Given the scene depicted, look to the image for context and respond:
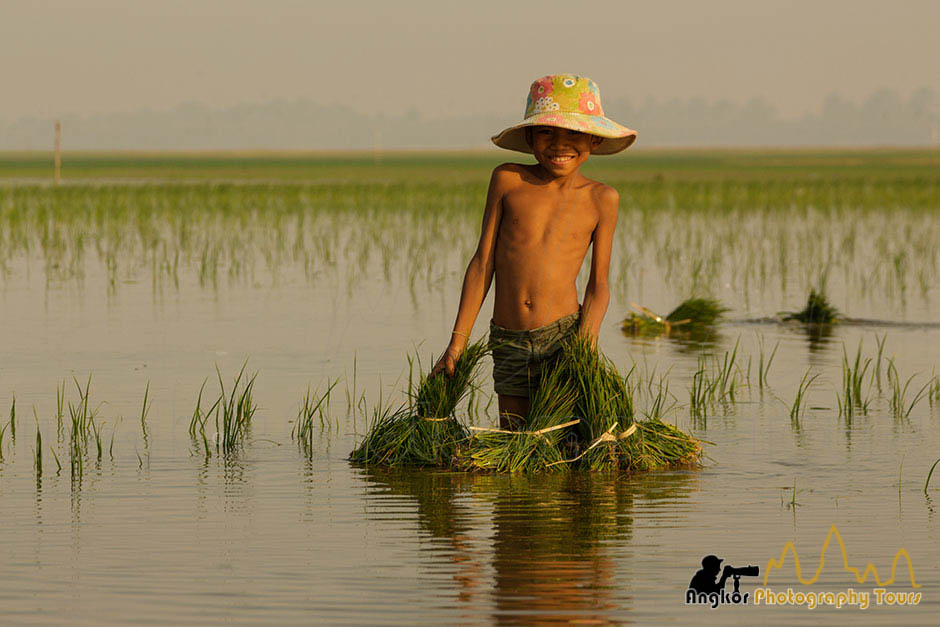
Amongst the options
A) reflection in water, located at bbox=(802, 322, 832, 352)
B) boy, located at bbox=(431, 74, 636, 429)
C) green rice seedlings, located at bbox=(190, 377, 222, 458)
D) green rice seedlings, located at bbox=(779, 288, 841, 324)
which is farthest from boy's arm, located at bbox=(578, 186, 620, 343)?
green rice seedlings, located at bbox=(779, 288, 841, 324)

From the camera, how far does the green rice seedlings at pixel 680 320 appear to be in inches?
427

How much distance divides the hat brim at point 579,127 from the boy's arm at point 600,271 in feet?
0.66

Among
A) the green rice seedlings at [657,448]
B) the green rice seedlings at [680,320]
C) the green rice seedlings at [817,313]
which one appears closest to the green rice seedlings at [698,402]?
the green rice seedlings at [657,448]

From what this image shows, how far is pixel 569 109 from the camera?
5.86 m

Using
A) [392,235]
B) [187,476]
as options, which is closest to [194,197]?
[392,235]

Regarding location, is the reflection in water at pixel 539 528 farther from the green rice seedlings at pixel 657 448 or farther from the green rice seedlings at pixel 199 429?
the green rice seedlings at pixel 199 429

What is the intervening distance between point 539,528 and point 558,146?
1.60 metres

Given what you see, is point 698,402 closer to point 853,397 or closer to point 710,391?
point 710,391

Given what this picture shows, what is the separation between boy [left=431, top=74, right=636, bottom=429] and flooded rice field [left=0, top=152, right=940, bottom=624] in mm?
530

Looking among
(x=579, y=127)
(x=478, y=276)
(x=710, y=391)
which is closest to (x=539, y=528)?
(x=478, y=276)

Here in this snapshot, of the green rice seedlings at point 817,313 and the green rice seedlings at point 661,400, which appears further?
the green rice seedlings at point 817,313

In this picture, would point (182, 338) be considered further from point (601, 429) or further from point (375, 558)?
point (375, 558)

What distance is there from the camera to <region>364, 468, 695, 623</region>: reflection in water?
4234 mm

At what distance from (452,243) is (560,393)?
1318 centimetres
